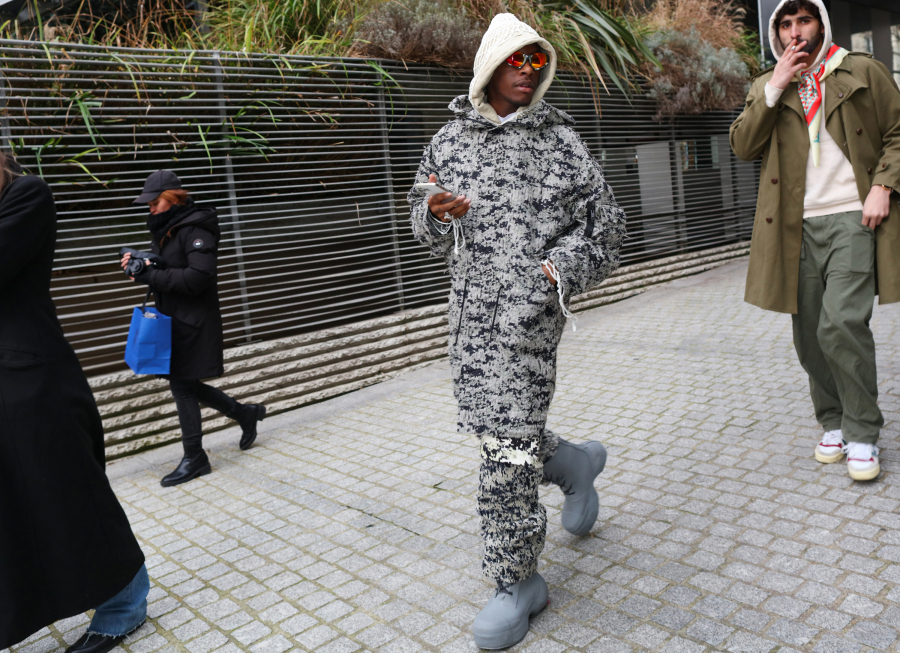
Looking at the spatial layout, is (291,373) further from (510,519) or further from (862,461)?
(862,461)

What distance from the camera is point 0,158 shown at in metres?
2.85

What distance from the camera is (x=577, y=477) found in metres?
3.33

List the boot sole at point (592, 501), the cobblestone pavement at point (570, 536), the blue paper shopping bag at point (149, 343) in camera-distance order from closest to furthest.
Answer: the cobblestone pavement at point (570, 536), the boot sole at point (592, 501), the blue paper shopping bag at point (149, 343)

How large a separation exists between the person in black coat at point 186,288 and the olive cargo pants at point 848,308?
343cm

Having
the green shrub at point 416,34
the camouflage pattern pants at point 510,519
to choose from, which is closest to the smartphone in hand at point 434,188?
the camouflage pattern pants at point 510,519

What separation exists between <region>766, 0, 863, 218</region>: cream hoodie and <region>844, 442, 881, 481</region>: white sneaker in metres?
1.17

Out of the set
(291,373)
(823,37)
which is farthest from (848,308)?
(291,373)

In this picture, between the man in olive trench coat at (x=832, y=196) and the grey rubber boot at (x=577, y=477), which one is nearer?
the grey rubber boot at (x=577, y=477)

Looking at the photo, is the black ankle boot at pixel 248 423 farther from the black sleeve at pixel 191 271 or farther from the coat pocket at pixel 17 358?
the coat pocket at pixel 17 358

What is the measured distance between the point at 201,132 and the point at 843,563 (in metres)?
5.04

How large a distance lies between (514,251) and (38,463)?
1.83 m

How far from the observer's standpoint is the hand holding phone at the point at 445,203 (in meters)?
2.59

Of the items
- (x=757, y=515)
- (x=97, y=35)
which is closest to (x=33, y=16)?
(x=97, y=35)

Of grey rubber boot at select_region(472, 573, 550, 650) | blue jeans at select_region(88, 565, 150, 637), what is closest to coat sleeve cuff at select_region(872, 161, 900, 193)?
grey rubber boot at select_region(472, 573, 550, 650)
